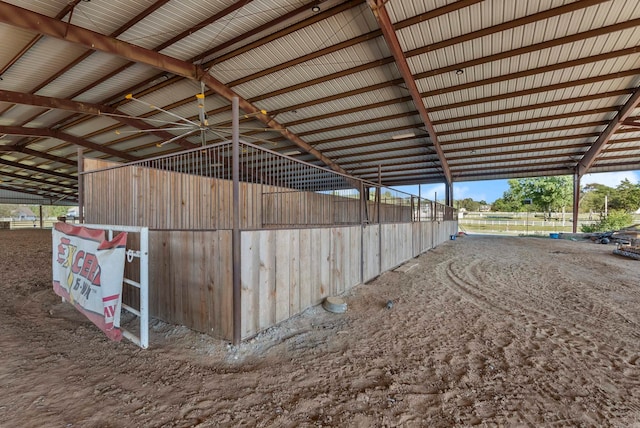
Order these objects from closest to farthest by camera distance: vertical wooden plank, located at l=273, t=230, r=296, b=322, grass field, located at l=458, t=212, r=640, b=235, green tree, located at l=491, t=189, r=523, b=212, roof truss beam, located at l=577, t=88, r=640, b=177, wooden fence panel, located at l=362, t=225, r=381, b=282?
1. vertical wooden plank, located at l=273, t=230, r=296, b=322
2. wooden fence panel, located at l=362, t=225, r=381, b=282
3. roof truss beam, located at l=577, t=88, r=640, b=177
4. grass field, located at l=458, t=212, r=640, b=235
5. green tree, located at l=491, t=189, r=523, b=212

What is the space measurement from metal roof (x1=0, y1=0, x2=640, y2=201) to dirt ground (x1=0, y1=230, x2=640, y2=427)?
4.99 meters

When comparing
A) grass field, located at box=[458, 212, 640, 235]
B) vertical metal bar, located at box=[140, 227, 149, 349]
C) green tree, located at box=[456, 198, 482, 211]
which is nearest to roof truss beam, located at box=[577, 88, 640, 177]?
grass field, located at box=[458, 212, 640, 235]

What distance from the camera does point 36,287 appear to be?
13.0 feet

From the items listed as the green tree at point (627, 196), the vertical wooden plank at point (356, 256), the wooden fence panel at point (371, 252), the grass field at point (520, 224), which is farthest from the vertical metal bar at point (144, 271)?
the green tree at point (627, 196)

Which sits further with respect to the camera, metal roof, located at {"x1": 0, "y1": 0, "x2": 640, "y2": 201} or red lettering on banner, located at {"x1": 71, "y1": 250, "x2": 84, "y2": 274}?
metal roof, located at {"x1": 0, "y1": 0, "x2": 640, "y2": 201}

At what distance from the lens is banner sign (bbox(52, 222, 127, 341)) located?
2061mm

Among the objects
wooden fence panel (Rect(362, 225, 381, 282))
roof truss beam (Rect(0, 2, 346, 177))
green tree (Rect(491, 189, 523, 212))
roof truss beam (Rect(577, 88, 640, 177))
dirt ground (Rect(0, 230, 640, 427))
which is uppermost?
roof truss beam (Rect(0, 2, 346, 177))

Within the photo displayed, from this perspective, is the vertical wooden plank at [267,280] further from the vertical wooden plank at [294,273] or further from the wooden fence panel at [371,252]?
the wooden fence panel at [371,252]

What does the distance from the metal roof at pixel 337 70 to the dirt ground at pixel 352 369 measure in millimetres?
4994

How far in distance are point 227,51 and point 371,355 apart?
676 cm

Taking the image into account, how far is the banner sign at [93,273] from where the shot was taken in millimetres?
2061

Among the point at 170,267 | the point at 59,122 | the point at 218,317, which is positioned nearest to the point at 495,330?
the point at 218,317

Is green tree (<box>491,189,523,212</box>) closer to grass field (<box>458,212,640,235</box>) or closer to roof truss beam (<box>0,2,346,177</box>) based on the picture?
grass field (<box>458,212,640,235</box>)

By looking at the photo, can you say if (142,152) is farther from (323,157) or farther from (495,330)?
(495,330)
